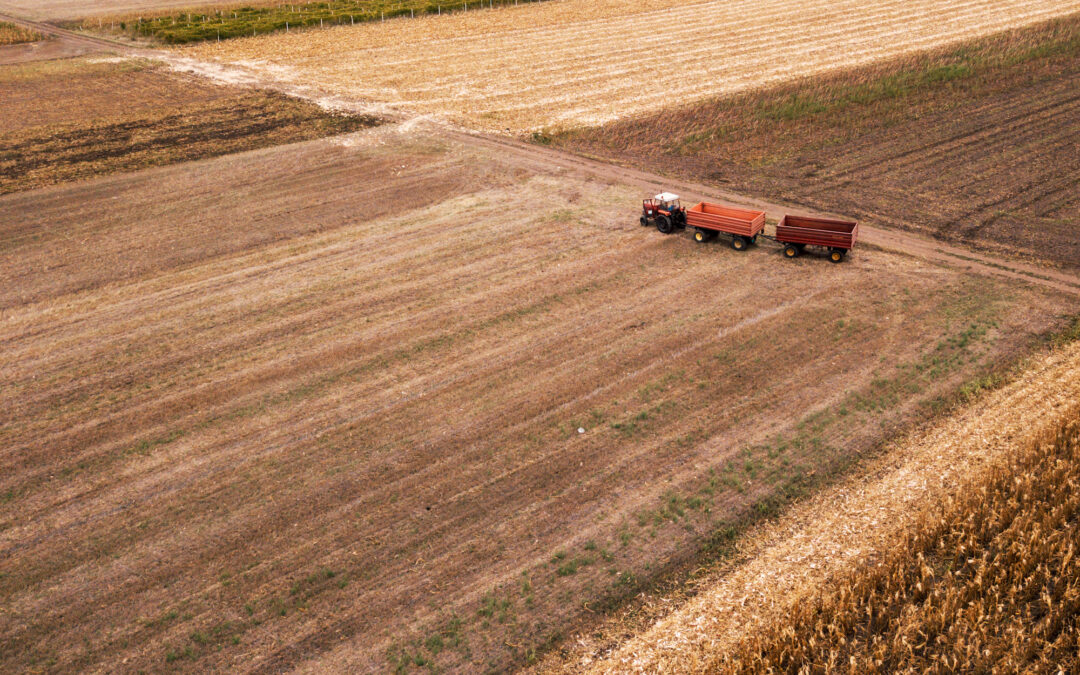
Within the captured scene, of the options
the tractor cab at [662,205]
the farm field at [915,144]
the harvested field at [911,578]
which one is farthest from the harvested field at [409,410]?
the farm field at [915,144]

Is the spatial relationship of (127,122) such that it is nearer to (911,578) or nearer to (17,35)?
(17,35)

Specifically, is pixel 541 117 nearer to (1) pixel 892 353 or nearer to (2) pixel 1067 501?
(1) pixel 892 353

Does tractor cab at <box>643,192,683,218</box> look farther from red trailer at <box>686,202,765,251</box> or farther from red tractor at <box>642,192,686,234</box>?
red trailer at <box>686,202,765,251</box>

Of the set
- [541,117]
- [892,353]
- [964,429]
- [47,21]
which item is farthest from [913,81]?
[47,21]

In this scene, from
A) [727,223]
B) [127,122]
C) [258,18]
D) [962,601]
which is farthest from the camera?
[258,18]

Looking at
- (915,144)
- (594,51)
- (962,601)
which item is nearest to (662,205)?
(915,144)

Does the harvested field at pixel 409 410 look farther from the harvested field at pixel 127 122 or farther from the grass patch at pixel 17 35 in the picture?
the grass patch at pixel 17 35
